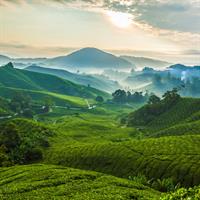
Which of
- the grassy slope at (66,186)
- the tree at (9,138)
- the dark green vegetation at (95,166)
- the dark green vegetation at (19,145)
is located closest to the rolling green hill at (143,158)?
the dark green vegetation at (95,166)

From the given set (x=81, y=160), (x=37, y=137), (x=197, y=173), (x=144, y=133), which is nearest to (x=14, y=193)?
(x=197, y=173)

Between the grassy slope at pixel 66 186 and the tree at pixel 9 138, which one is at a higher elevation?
the grassy slope at pixel 66 186

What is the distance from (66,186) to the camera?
68.5 meters

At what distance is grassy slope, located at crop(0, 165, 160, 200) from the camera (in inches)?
2381

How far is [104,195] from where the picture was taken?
5888 cm

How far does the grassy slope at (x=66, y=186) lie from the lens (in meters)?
60.5

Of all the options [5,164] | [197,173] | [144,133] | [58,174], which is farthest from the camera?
[144,133]

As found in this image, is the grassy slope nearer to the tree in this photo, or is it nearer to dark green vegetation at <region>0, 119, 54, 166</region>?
dark green vegetation at <region>0, 119, 54, 166</region>

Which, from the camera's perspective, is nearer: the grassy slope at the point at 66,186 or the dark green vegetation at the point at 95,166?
the grassy slope at the point at 66,186

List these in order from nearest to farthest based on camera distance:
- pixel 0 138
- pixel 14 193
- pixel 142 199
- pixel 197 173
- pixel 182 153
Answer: pixel 142 199
pixel 14 193
pixel 197 173
pixel 182 153
pixel 0 138

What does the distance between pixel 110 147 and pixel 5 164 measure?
33.2 m

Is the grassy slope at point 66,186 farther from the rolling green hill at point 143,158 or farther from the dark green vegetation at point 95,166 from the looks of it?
the rolling green hill at point 143,158

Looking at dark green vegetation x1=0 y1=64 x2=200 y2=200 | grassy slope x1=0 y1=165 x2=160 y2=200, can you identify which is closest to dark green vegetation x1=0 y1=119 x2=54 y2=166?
dark green vegetation x1=0 y1=64 x2=200 y2=200

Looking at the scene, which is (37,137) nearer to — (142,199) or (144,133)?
→ (144,133)
